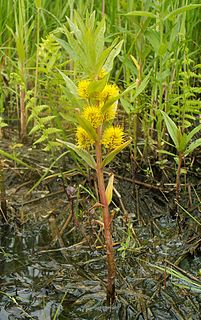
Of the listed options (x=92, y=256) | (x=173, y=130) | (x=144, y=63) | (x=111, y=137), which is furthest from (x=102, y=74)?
(x=144, y=63)

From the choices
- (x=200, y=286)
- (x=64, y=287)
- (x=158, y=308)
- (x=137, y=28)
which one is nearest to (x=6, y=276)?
(x=64, y=287)

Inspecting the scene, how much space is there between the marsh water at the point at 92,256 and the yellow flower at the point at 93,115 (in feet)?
0.89

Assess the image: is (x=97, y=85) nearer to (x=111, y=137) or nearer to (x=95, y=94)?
(x=95, y=94)

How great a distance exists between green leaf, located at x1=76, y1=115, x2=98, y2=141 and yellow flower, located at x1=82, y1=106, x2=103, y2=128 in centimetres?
1

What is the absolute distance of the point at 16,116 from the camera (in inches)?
112

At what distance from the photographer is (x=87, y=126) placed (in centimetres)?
135

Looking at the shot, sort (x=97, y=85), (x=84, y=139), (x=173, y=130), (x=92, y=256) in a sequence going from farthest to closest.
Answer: (x=173, y=130)
(x=92, y=256)
(x=84, y=139)
(x=97, y=85)

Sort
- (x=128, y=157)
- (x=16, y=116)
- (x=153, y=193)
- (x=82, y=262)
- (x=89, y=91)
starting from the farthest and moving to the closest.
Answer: (x=16, y=116), (x=128, y=157), (x=153, y=193), (x=82, y=262), (x=89, y=91)

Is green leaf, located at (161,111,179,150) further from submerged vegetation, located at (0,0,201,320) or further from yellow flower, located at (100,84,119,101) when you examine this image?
yellow flower, located at (100,84,119,101)

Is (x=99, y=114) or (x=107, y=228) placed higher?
(x=99, y=114)

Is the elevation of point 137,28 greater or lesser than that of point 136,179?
greater

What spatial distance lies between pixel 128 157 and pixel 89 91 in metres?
1.03

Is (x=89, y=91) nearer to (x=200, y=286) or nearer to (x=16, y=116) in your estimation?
(x=200, y=286)

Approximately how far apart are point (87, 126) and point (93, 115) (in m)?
0.03
